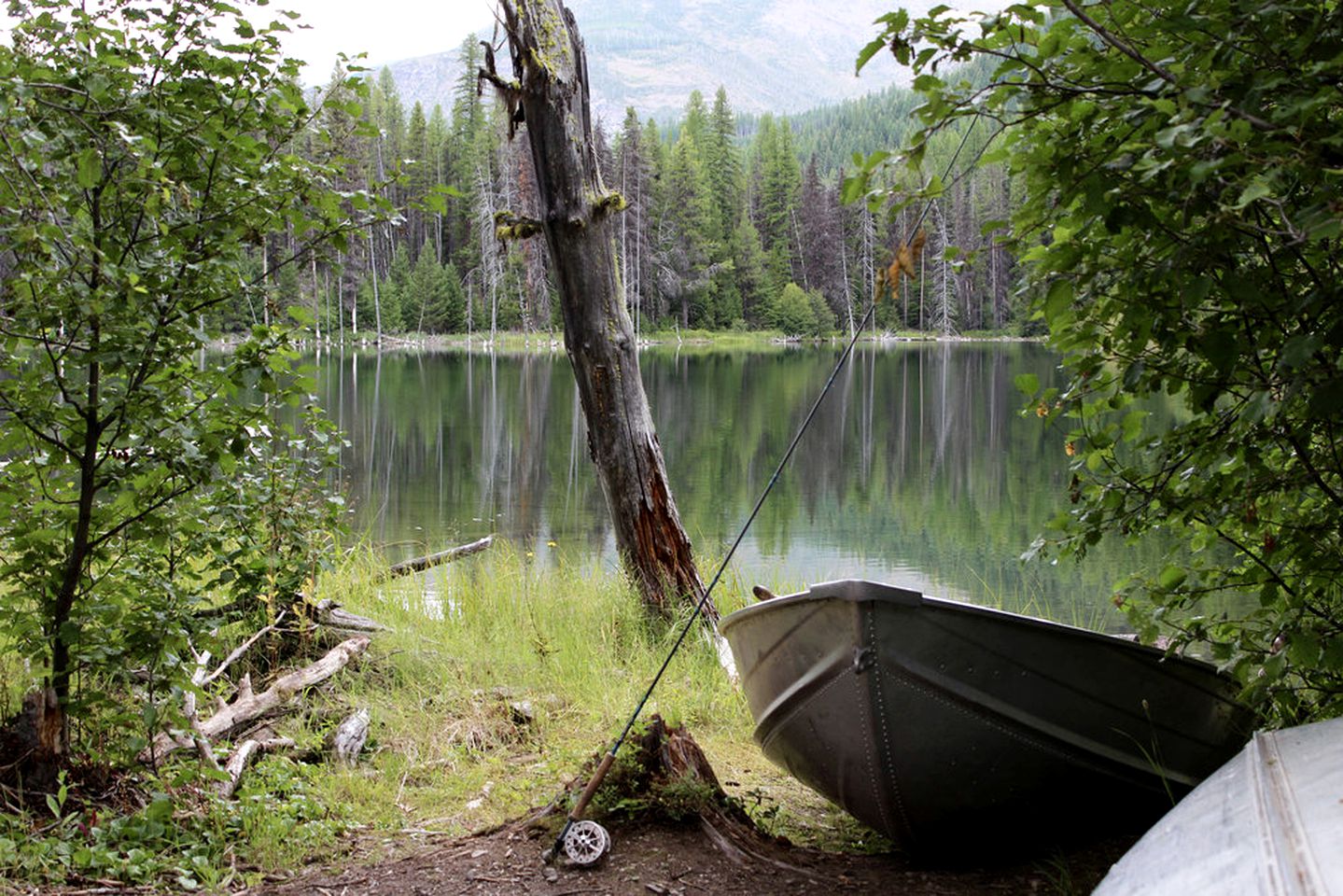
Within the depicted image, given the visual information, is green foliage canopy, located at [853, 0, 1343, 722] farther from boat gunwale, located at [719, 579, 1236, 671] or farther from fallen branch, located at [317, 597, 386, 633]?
fallen branch, located at [317, 597, 386, 633]

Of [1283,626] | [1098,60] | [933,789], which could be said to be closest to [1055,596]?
[933,789]

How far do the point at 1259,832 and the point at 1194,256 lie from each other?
3.83 ft

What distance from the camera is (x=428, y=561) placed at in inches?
342

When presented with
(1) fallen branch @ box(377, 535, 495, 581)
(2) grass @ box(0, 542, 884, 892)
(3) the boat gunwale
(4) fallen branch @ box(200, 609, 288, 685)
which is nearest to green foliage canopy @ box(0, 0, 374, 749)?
(2) grass @ box(0, 542, 884, 892)

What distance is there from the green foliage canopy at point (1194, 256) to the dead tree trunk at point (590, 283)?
3.92 meters

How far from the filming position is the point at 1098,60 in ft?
7.82

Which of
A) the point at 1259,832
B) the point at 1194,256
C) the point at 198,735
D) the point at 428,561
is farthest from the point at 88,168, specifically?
the point at 428,561

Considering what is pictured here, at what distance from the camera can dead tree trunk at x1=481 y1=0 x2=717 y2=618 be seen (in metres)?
6.51

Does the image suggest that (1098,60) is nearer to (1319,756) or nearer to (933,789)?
(1319,756)

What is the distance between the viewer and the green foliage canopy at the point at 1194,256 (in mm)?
2086

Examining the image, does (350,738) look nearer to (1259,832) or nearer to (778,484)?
(1259,832)

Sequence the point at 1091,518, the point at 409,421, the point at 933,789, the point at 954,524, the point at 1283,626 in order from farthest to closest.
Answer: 1. the point at 409,421
2. the point at 954,524
3. the point at 933,789
4. the point at 1091,518
5. the point at 1283,626

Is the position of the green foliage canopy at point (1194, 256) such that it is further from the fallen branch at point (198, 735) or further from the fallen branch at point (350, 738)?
the fallen branch at point (350, 738)

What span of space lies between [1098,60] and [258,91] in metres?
2.65
